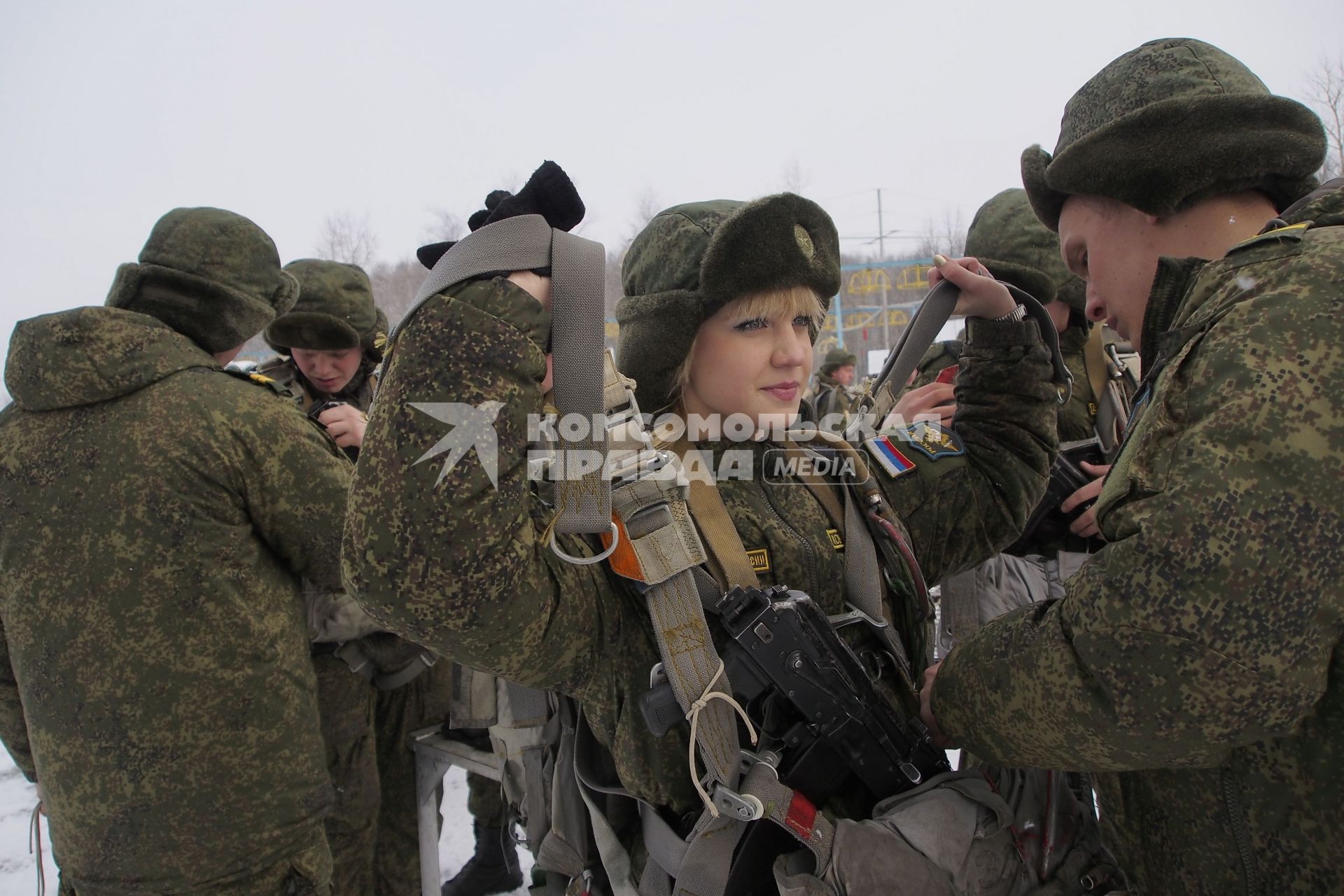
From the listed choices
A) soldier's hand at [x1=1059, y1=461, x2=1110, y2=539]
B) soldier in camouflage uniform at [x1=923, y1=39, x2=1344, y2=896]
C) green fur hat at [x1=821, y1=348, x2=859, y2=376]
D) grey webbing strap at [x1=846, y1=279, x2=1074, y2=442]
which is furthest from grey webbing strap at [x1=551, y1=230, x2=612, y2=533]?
green fur hat at [x1=821, y1=348, x2=859, y2=376]

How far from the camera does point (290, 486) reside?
7.13 feet


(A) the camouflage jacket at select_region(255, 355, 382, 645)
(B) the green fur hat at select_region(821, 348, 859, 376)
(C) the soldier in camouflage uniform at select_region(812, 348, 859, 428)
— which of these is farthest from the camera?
(B) the green fur hat at select_region(821, 348, 859, 376)

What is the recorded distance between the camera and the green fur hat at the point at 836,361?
10.4m

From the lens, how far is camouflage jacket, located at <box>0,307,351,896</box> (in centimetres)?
196

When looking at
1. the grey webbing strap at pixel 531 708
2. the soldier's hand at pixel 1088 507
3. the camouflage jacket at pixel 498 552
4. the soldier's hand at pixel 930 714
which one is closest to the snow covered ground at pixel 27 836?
the grey webbing strap at pixel 531 708

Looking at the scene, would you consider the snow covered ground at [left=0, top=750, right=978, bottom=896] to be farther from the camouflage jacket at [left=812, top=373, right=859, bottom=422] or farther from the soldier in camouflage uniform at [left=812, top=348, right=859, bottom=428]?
the soldier in camouflage uniform at [left=812, top=348, right=859, bottom=428]

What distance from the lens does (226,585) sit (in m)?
2.06

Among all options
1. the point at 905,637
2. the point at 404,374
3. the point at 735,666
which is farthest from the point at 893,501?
the point at 404,374

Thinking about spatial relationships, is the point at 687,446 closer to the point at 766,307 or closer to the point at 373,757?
the point at 766,307

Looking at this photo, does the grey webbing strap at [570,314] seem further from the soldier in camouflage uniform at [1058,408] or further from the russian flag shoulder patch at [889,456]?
the soldier in camouflage uniform at [1058,408]

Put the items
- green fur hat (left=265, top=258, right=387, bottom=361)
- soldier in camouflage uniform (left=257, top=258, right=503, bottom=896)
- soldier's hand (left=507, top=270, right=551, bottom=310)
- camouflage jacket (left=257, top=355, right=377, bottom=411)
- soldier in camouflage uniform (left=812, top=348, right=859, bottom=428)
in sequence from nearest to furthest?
soldier's hand (left=507, top=270, right=551, bottom=310) → soldier in camouflage uniform (left=257, top=258, right=503, bottom=896) → green fur hat (left=265, top=258, right=387, bottom=361) → camouflage jacket (left=257, top=355, right=377, bottom=411) → soldier in camouflage uniform (left=812, top=348, right=859, bottom=428)

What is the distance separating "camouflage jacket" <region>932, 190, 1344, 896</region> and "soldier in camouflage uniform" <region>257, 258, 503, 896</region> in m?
1.90

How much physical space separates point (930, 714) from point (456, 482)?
1.03 m

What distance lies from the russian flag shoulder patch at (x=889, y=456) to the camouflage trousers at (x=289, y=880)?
1.86 m
